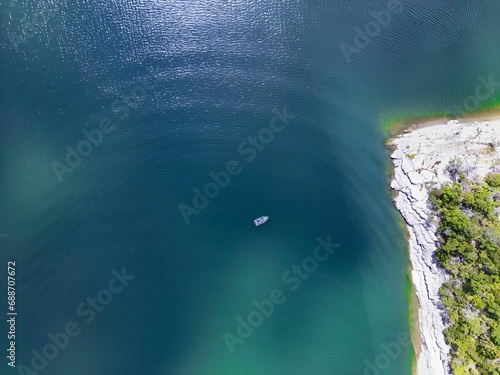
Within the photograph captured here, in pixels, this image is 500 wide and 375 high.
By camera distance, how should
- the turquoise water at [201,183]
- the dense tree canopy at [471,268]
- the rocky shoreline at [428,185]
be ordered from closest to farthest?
the turquoise water at [201,183]
the dense tree canopy at [471,268]
the rocky shoreline at [428,185]

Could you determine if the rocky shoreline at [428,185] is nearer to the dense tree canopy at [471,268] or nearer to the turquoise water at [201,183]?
the dense tree canopy at [471,268]

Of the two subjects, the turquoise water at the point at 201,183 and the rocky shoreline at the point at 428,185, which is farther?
the rocky shoreline at the point at 428,185

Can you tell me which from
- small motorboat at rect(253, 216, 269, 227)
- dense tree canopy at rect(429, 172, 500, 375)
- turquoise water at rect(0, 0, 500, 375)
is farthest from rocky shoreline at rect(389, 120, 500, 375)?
small motorboat at rect(253, 216, 269, 227)

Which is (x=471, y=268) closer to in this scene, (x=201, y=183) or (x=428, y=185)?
(x=428, y=185)

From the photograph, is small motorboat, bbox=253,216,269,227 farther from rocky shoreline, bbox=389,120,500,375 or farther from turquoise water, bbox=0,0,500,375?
rocky shoreline, bbox=389,120,500,375

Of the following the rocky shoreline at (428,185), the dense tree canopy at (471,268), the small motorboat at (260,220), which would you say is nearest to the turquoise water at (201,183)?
the small motorboat at (260,220)
